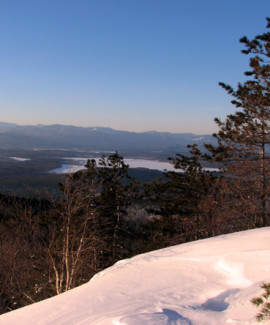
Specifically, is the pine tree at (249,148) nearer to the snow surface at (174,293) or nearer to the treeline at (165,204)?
the treeline at (165,204)

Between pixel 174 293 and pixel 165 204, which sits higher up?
pixel 174 293

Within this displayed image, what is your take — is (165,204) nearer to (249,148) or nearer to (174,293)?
(249,148)

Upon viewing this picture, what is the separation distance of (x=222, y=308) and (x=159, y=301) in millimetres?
880

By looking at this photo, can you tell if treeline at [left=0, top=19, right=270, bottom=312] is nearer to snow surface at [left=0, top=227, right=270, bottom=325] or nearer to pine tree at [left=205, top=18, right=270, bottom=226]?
pine tree at [left=205, top=18, right=270, bottom=226]

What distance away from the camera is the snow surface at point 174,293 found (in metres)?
3.53

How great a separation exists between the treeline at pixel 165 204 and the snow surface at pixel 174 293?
18.0 ft

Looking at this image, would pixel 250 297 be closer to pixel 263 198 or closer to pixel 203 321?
pixel 203 321

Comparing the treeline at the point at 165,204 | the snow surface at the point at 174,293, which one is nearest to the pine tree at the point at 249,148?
the treeline at the point at 165,204

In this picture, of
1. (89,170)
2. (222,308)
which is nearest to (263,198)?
(89,170)

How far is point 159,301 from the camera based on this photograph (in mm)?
4086

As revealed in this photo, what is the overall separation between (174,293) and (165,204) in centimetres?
1494

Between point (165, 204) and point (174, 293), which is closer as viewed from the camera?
point (174, 293)

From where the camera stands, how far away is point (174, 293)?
14.3 ft

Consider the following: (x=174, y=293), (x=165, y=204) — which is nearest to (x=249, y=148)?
(x=165, y=204)
